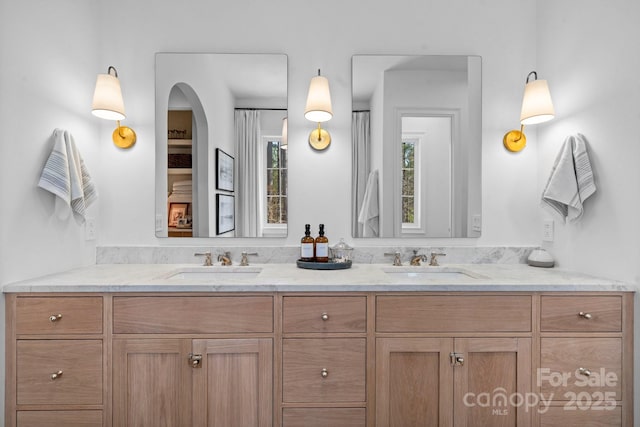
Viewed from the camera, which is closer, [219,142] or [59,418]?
[59,418]

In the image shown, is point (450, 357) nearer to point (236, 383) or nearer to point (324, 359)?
point (324, 359)

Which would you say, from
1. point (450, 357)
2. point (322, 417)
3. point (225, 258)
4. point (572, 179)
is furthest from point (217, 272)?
point (572, 179)

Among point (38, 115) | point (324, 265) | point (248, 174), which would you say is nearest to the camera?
point (38, 115)

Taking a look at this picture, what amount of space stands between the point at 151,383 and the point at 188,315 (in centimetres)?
33

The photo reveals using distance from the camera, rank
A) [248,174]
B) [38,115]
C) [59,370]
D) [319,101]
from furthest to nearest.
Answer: [248,174] → [319,101] → [38,115] → [59,370]

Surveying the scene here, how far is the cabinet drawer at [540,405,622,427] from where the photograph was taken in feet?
4.93

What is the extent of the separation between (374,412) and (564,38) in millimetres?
2102

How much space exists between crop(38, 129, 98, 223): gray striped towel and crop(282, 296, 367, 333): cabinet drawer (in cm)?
115

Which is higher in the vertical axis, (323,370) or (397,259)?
(397,259)

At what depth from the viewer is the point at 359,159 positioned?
2062 millimetres

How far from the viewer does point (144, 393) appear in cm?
147

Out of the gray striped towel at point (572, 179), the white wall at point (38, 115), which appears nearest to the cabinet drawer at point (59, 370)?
the white wall at point (38, 115)

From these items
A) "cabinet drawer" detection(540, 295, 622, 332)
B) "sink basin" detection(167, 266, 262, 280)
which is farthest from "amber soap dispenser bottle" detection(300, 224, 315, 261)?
"cabinet drawer" detection(540, 295, 622, 332)

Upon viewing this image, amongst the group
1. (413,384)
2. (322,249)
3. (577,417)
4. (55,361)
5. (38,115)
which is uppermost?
(38,115)
